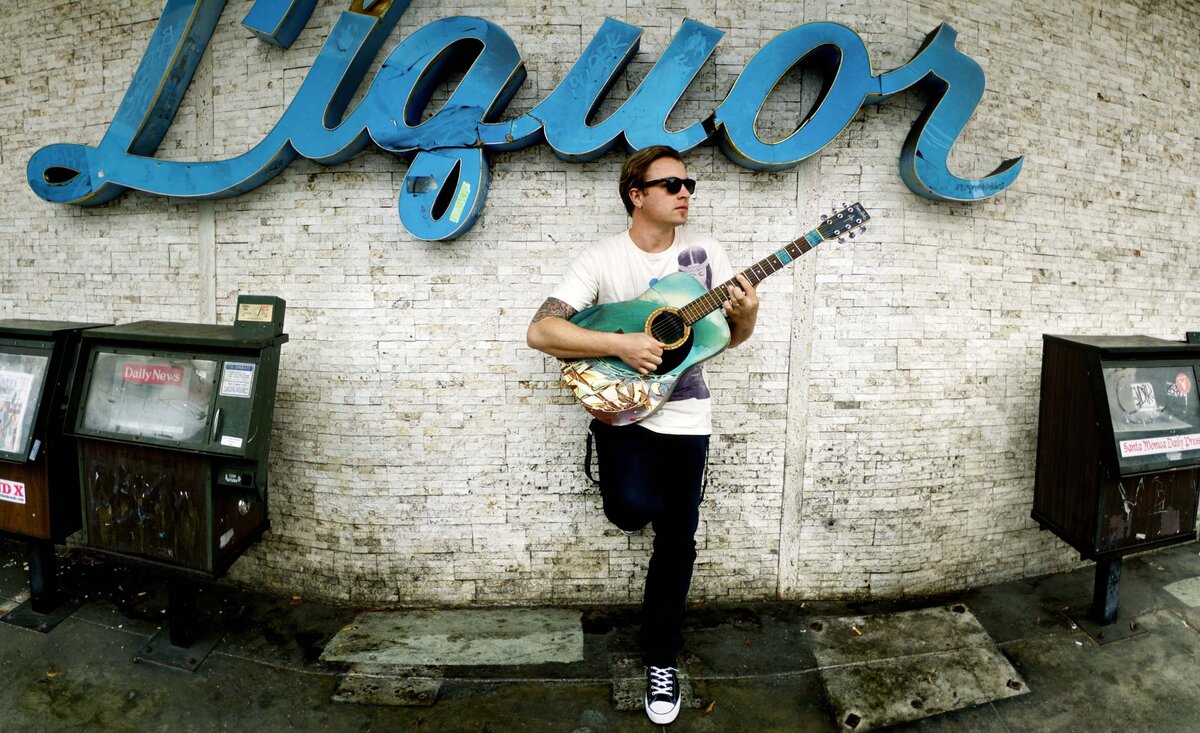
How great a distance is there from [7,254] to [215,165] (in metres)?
2.00

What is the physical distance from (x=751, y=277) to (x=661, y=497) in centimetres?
114

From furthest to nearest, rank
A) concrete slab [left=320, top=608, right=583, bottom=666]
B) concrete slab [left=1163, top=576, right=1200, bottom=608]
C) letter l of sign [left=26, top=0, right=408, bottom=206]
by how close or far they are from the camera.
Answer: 1. concrete slab [left=1163, top=576, right=1200, bottom=608]
2. letter l of sign [left=26, top=0, right=408, bottom=206]
3. concrete slab [left=320, top=608, right=583, bottom=666]

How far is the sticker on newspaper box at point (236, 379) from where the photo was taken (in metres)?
2.66

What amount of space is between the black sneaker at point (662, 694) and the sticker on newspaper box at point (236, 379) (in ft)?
7.75

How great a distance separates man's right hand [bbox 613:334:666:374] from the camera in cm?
245

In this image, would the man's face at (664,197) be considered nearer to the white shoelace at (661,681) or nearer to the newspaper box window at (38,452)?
the white shoelace at (661,681)

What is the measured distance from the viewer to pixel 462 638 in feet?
10.4

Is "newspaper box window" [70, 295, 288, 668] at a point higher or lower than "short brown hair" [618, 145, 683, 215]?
lower

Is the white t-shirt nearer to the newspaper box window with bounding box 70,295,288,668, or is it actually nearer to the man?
the man

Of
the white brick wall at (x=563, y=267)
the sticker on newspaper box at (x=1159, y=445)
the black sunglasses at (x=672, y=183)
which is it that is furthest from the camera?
the white brick wall at (x=563, y=267)

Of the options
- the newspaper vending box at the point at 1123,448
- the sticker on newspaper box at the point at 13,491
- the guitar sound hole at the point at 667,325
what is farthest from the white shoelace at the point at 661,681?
the sticker on newspaper box at the point at 13,491

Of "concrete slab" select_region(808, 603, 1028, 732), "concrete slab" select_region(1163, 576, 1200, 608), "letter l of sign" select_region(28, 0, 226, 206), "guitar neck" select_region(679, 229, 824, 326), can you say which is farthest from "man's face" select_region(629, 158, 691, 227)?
"concrete slab" select_region(1163, 576, 1200, 608)

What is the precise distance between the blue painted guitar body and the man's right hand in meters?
0.11

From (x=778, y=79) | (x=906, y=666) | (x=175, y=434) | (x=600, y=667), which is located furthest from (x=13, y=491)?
(x=906, y=666)
